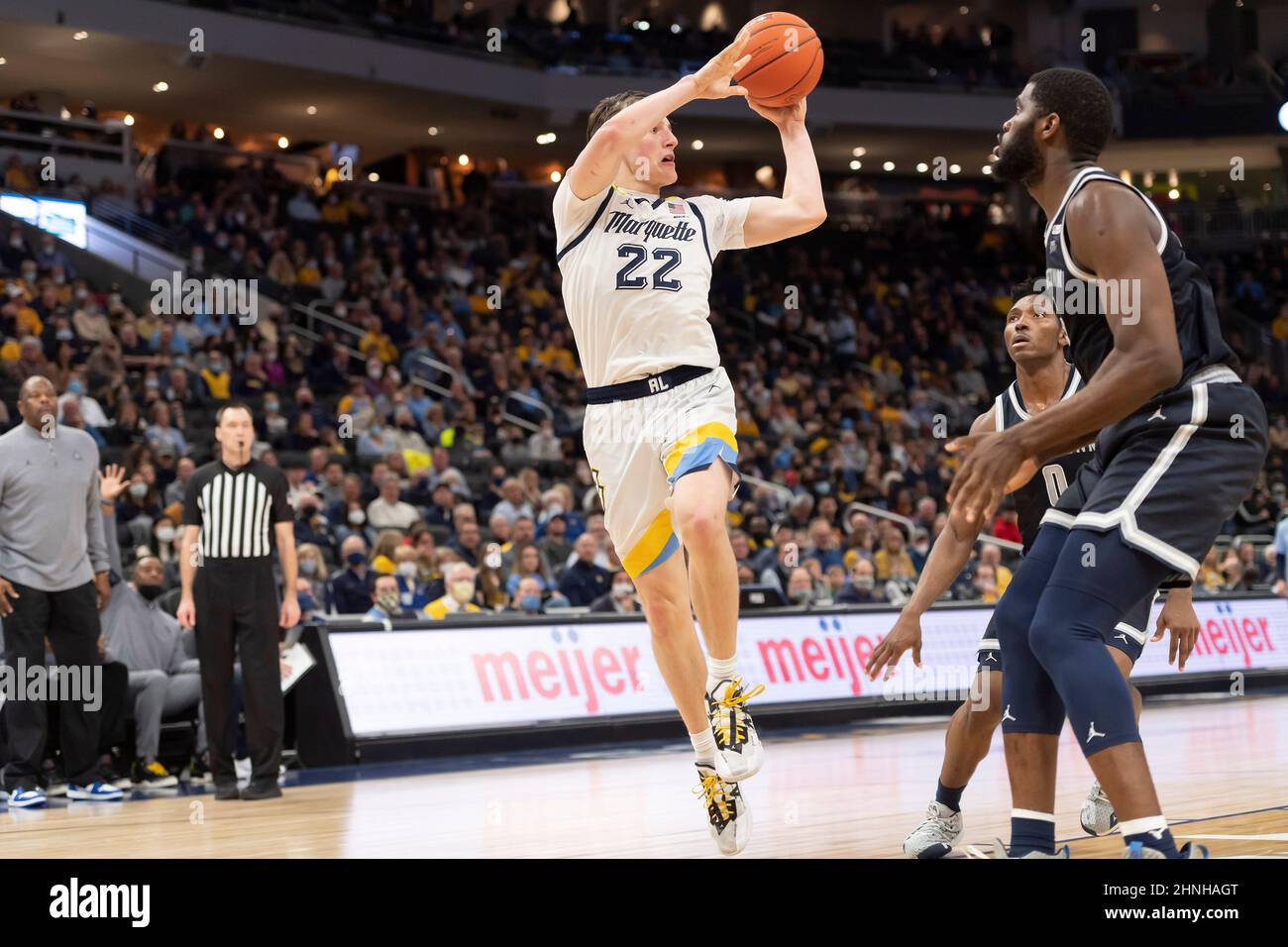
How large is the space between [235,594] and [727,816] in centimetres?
463

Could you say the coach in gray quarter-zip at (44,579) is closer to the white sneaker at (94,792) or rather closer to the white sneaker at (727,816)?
the white sneaker at (94,792)

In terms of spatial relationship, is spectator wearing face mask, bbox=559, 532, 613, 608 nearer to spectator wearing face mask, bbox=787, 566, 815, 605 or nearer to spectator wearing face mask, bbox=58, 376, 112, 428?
spectator wearing face mask, bbox=787, 566, 815, 605

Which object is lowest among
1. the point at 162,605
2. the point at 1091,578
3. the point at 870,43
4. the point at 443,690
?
the point at 443,690

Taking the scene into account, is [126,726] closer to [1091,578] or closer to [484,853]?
[484,853]

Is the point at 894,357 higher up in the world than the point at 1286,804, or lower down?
higher up

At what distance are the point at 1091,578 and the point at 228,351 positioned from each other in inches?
631

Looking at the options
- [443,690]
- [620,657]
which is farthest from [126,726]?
[620,657]

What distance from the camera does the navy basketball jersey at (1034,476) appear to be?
5.30 m

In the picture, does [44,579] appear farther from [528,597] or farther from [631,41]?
[631,41]

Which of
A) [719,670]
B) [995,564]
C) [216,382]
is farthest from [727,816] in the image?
[216,382]

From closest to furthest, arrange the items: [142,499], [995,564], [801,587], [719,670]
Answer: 1. [719,670]
2. [142,499]
3. [801,587]
4. [995,564]

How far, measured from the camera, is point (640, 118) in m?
4.98

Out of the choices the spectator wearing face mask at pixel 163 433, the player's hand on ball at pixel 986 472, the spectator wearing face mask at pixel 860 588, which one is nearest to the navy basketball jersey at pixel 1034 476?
the player's hand on ball at pixel 986 472
